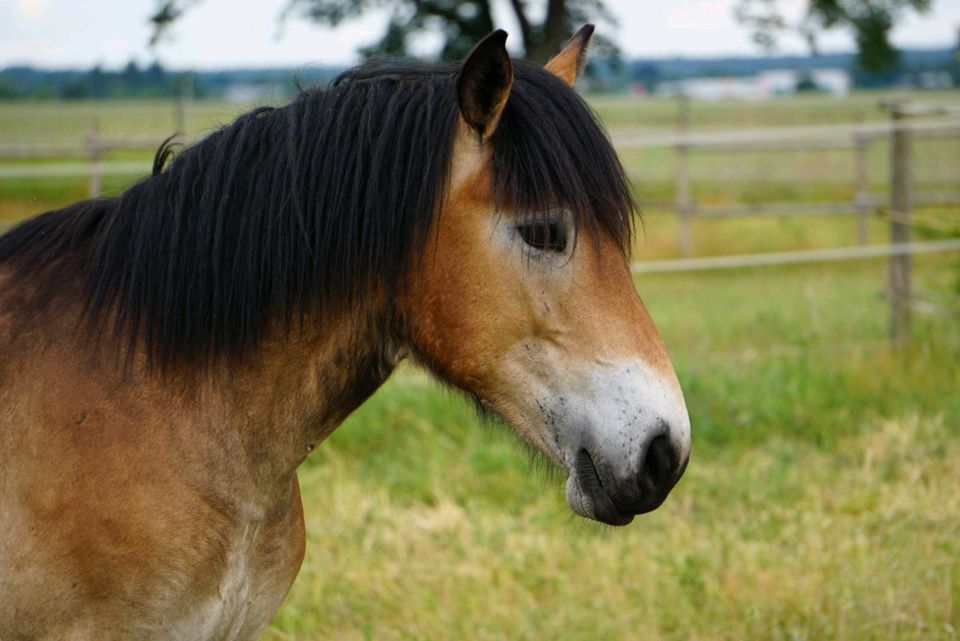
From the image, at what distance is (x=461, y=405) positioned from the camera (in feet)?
18.3

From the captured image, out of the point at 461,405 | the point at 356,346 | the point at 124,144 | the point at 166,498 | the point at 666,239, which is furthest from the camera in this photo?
the point at 666,239

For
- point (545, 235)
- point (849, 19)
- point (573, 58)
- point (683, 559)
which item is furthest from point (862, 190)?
point (545, 235)

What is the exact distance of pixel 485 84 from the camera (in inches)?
77.1

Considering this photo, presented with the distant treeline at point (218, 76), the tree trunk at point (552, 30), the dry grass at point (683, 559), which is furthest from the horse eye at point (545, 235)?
the tree trunk at point (552, 30)

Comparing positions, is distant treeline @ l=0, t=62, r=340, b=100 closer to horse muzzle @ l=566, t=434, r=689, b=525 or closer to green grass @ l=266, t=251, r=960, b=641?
green grass @ l=266, t=251, r=960, b=641

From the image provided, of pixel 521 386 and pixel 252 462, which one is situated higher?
pixel 521 386

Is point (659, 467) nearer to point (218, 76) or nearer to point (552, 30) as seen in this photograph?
point (552, 30)

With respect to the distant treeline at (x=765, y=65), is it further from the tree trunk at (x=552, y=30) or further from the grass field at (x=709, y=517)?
the grass field at (x=709, y=517)

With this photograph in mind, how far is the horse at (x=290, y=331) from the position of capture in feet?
6.43

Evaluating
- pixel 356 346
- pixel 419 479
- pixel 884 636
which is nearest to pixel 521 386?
pixel 356 346

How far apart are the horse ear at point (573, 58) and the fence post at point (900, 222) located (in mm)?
5189

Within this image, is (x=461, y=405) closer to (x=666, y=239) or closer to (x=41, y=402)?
(x=41, y=402)

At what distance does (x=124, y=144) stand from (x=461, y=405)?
987 centimetres

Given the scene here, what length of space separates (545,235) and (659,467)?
51cm
